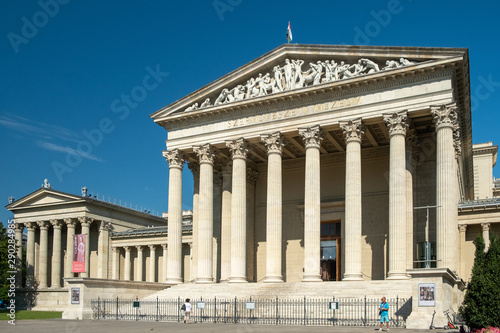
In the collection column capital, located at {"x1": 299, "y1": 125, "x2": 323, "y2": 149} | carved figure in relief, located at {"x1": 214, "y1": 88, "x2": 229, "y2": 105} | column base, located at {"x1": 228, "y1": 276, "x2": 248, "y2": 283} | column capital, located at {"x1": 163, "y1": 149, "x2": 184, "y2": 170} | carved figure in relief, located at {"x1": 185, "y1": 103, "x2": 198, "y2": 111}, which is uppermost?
carved figure in relief, located at {"x1": 214, "y1": 88, "x2": 229, "y2": 105}

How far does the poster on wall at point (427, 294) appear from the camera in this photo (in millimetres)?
25641

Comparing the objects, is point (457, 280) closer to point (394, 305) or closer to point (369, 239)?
point (394, 305)

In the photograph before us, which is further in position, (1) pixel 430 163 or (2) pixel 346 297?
(1) pixel 430 163

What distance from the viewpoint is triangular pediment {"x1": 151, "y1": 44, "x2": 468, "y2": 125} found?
35.1 m

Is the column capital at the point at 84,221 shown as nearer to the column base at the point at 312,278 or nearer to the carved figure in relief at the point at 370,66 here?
the column base at the point at 312,278

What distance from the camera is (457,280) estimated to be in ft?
103

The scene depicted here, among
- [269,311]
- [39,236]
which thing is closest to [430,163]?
[269,311]

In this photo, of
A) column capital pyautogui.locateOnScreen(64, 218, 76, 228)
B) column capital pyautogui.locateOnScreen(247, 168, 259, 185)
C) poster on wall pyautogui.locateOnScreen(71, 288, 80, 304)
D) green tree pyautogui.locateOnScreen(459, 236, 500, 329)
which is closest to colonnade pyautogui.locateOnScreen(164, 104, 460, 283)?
column capital pyautogui.locateOnScreen(247, 168, 259, 185)

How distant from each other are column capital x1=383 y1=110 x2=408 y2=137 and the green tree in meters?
14.7

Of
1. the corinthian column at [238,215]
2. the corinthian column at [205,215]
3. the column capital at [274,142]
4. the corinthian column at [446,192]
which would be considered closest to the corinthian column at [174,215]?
the corinthian column at [205,215]

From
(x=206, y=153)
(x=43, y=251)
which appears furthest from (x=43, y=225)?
(x=206, y=153)

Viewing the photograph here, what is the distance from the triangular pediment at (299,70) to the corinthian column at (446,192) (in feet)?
11.0

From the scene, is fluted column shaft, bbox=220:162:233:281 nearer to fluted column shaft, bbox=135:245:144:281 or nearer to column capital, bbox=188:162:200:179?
column capital, bbox=188:162:200:179

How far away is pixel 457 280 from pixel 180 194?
2205cm
